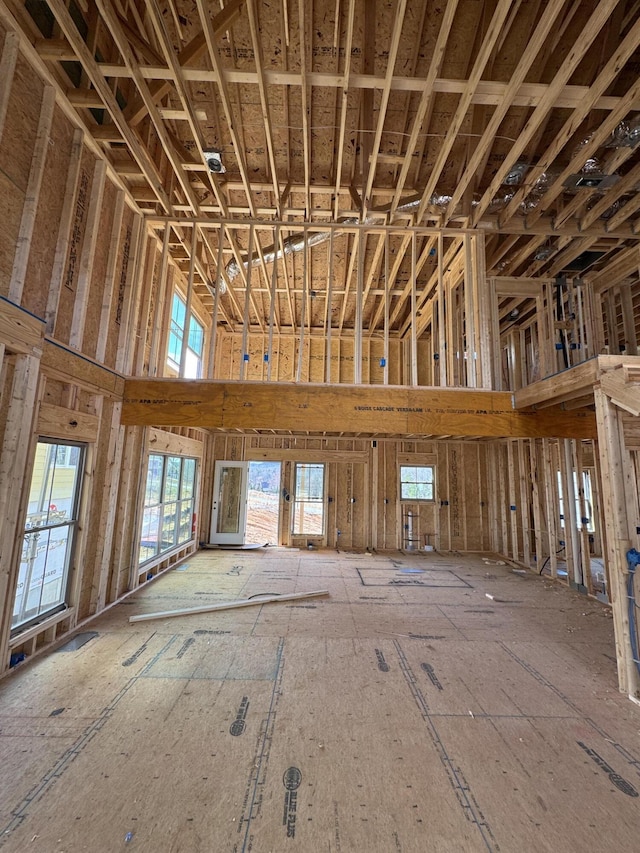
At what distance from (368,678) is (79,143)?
6607 millimetres

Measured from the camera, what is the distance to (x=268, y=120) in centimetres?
458

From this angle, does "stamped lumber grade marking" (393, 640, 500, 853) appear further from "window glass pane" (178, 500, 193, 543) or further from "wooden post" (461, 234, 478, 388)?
"window glass pane" (178, 500, 193, 543)

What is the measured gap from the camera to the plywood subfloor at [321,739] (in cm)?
204

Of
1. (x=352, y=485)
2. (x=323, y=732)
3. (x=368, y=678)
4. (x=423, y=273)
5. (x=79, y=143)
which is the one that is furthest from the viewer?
(x=352, y=485)

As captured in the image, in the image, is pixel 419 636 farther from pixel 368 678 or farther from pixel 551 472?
pixel 551 472

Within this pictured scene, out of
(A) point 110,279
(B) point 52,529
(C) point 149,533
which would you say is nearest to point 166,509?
(C) point 149,533

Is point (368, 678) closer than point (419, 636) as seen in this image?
Yes

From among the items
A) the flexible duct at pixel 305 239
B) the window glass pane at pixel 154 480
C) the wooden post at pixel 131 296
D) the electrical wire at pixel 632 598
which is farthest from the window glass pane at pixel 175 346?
the electrical wire at pixel 632 598

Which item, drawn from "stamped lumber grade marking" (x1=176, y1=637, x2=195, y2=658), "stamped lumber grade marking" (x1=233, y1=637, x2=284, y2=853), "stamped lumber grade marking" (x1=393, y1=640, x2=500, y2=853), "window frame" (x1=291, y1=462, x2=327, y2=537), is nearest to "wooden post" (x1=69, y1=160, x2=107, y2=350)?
"stamped lumber grade marking" (x1=176, y1=637, x2=195, y2=658)

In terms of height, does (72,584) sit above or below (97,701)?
above

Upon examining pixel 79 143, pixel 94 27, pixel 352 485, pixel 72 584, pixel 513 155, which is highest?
pixel 94 27

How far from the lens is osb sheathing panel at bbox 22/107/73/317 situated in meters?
3.81

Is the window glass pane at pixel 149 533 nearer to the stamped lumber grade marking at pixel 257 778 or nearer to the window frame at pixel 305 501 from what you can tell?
the window frame at pixel 305 501

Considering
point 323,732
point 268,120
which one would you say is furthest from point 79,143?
point 323,732
